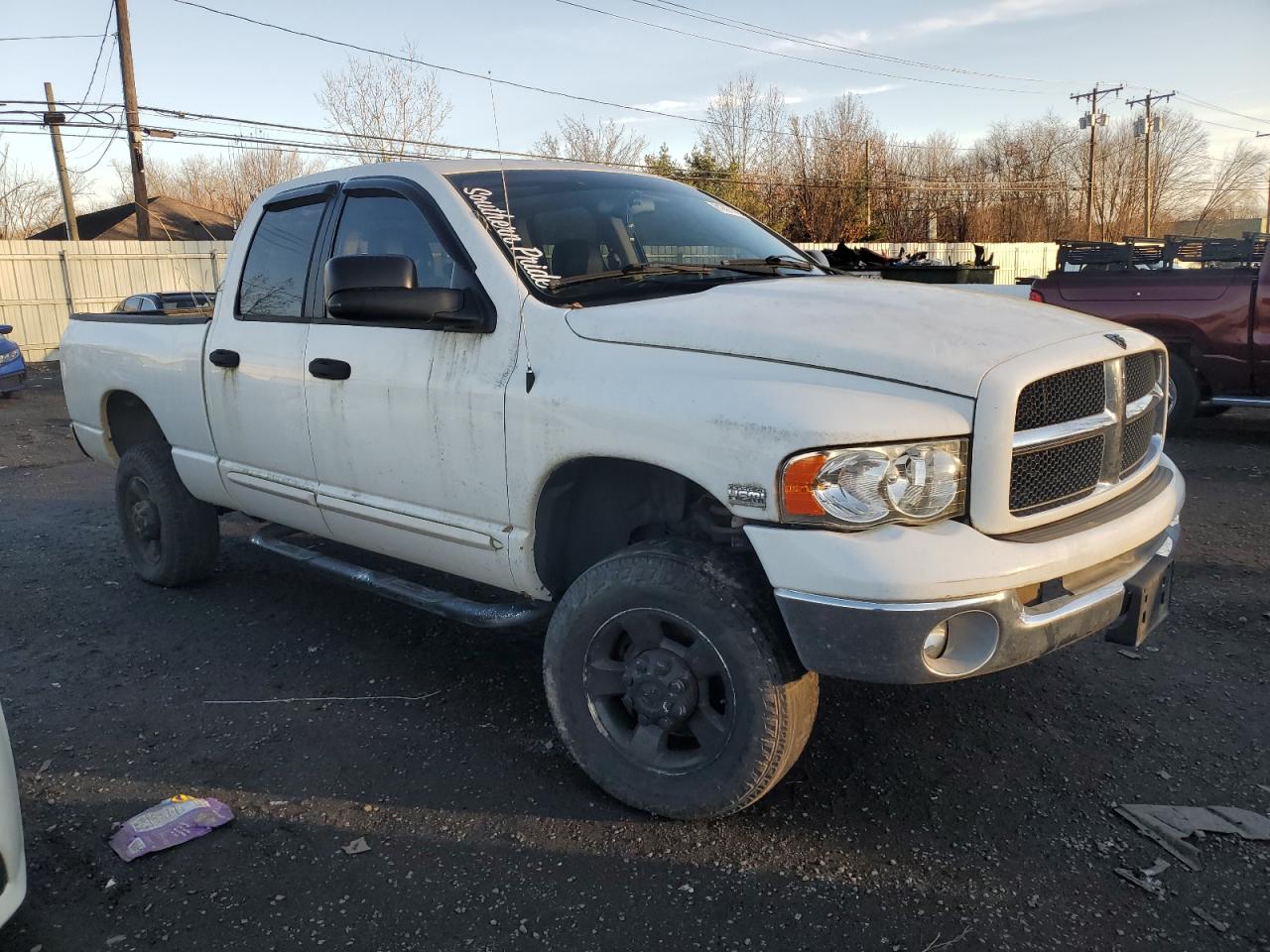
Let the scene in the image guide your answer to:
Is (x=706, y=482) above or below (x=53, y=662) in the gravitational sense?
above

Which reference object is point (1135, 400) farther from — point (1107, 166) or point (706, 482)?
point (1107, 166)

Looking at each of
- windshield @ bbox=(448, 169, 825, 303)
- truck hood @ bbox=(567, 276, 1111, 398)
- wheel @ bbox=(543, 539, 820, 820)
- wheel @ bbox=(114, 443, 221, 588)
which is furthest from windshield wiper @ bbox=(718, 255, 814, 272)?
wheel @ bbox=(114, 443, 221, 588)

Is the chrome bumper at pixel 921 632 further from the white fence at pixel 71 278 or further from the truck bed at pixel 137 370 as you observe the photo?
the white fence at pixel 71 278

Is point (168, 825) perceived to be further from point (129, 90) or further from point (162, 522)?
point (129, 90)

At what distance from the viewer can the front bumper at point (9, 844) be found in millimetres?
2240

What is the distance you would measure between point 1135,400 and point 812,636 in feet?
4.68

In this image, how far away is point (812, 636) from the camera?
8.34ft

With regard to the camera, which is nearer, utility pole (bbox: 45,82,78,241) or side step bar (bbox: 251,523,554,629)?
side step bar (bbox: 251,523,554,629)

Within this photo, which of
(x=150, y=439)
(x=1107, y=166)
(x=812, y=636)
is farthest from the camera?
(x=1107, y=166)

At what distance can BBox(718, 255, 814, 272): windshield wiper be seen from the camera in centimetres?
371

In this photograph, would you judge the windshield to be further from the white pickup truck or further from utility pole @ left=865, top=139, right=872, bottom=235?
utility pole @ left=865, top=139, right=872, bottom=235

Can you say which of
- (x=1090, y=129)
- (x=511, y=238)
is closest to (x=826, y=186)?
(x=1090, y=129)

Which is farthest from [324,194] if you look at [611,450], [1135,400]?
[1135,400]

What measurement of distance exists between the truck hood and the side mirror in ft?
1.48
